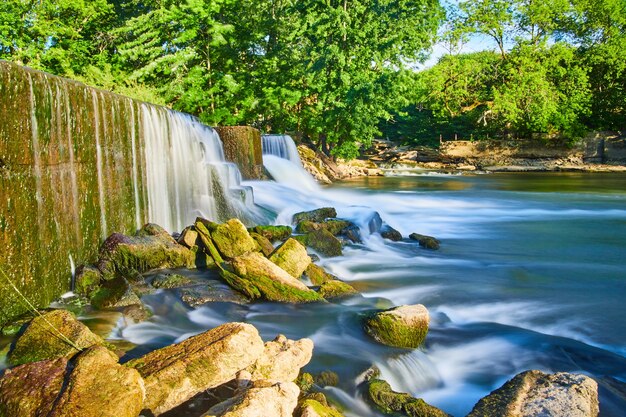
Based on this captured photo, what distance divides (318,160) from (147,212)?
14397 mm

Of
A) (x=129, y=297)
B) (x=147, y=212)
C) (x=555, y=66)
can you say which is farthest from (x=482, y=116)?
(x=129, y=297)

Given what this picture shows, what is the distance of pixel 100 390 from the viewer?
8.15 ft

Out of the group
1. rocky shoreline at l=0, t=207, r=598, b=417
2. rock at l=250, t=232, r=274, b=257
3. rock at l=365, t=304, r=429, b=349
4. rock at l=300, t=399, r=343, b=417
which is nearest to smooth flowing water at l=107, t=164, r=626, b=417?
rock at l=365, t=304, r=429, b=349

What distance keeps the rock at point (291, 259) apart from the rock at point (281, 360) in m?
2.11

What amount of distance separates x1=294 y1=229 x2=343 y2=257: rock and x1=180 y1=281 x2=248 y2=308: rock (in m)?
2.50

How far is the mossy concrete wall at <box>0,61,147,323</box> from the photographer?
4.04 m

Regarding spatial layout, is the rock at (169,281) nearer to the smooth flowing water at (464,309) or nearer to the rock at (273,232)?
the smooth flowing water at (464,309)

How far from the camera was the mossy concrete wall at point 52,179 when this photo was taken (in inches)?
159

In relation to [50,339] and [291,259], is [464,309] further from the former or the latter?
[50,339]

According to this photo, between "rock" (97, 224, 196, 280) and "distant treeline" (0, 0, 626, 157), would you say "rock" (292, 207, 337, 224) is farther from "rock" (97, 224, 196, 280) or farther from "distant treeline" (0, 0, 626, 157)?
"distant treeline" (0, 0, 626, 157)

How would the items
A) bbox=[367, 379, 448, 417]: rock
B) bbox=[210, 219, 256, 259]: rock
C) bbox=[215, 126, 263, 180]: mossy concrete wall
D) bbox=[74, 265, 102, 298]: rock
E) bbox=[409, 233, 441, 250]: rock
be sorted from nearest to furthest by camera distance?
1. bbox=[367, 379, 448, 417]: rock
2. bbox=[74, 265, 102, 298]: rock
3. bbox=[210, 219, 256, 259]: rock
4. bbox=[409, 233, 441, 250]: rock
5. bbox=[215, 126, 263, 180]: mossy concrete wall

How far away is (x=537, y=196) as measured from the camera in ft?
55.2

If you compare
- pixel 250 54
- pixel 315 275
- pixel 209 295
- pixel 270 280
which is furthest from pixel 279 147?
pixel 209 295

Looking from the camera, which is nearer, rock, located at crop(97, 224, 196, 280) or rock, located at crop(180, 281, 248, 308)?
rock, located at crop(180, 281, 248, 308)
